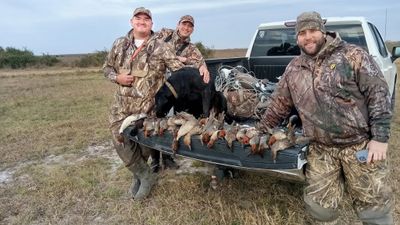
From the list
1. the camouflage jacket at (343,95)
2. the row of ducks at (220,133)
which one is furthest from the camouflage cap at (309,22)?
the row of ducks at (220,133)

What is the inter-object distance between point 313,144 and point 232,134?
0.61 metres

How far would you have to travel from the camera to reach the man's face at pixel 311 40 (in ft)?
9.36

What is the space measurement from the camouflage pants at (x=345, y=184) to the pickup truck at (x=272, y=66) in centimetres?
12

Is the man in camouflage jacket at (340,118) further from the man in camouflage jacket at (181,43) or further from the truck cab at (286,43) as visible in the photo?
the truck cab at (286,43)

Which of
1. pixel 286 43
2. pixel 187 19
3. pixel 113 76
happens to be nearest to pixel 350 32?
pixel 286 43

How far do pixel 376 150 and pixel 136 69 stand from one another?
98.0 inches

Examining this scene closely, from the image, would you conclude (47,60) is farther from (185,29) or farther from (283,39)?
(185,29)

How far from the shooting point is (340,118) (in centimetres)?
285

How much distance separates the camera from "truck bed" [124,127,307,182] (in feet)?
9.73

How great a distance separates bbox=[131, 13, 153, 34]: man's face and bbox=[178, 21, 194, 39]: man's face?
47.8 inches

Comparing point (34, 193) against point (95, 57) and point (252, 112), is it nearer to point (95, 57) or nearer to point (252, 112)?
point (252, 112)

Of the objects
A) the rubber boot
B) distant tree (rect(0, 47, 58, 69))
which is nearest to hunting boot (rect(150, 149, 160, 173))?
the rubber boot

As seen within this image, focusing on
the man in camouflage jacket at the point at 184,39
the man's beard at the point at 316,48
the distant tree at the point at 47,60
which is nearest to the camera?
the man's beard at the point at 316,48

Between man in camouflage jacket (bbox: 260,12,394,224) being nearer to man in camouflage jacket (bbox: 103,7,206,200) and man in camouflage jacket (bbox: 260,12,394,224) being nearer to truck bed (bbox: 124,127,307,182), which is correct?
truck bed (bbox: 124,127,307,182)
